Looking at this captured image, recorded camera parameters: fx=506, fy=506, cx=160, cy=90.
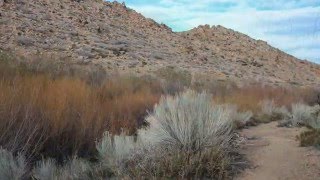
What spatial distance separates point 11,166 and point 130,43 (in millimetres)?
31424

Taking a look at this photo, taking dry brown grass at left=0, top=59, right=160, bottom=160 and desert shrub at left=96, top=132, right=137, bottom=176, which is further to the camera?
desert shrub at left=96, top=132, right=137, bottom=176

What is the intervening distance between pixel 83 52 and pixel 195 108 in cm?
2284

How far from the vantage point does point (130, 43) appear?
37.3 m

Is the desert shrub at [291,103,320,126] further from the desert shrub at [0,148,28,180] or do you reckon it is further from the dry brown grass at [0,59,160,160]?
the desert shrub at [0,148,28,180]

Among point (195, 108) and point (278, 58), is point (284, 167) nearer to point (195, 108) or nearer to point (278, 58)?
point (195, 108)

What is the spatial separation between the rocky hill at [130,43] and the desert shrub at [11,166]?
15.8m

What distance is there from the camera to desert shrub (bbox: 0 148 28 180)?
6.13 metres

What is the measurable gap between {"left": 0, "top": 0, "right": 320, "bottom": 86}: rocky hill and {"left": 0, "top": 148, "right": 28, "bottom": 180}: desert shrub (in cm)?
1581

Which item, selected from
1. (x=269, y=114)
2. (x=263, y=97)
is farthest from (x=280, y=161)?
(x=263, y=97)

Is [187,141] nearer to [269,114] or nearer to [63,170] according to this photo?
[63,170]

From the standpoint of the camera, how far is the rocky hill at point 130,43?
3006cm

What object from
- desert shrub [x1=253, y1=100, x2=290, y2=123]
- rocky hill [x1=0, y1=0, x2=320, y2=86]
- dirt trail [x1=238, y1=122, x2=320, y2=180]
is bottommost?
desert shrub [x1=253, y1=100, x2=290, y2=123]

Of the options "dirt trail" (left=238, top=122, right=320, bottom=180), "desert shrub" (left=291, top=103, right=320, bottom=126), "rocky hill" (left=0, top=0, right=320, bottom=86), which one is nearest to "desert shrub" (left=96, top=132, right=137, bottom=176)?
"dirt trail" (left=238, top=122, right=320, bottom=180)

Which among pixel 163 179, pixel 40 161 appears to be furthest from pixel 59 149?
pixel 163 179
